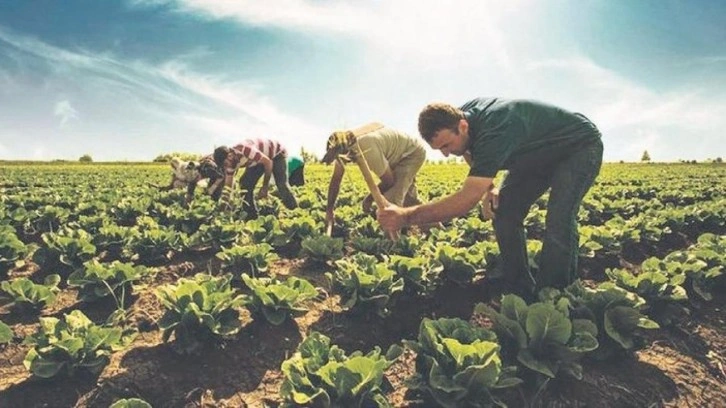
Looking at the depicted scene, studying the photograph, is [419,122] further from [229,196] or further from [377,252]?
[229,196]

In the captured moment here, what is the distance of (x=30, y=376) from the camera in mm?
3453

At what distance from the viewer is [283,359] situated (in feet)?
12.4

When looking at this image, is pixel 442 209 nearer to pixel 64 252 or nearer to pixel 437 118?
pixel 437 118

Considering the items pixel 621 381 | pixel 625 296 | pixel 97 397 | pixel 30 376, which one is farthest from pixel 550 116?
pixel 30 376

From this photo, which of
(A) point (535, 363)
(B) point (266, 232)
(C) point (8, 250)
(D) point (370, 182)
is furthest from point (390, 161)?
(C) point (8, 250)

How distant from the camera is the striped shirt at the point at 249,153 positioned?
7948 mm

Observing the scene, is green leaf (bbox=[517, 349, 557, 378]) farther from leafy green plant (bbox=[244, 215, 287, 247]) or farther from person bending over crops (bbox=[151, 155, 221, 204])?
person bending over crops (bbox=[151, 155, 221, 204])

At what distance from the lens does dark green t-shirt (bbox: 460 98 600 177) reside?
355cm

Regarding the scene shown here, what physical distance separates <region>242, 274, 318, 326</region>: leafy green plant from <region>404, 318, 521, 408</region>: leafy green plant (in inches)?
48.7

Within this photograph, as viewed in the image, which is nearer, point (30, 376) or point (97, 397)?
point (97, 397)

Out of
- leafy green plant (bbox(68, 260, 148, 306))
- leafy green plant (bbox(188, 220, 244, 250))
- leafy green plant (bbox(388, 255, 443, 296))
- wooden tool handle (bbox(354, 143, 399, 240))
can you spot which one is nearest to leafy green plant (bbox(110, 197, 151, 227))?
leafy green plant (bbox(188, 220, 244, 250))

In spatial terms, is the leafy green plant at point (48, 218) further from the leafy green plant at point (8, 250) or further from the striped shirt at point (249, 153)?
the striped shirt at point (249, 153)

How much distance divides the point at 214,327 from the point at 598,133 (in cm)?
341

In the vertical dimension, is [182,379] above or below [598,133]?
below
